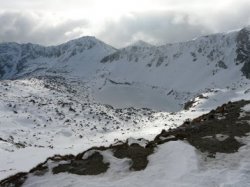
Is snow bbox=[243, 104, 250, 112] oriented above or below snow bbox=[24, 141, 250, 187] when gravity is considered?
above

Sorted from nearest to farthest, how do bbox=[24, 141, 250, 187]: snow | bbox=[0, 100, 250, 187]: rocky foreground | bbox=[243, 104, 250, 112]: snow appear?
bbox=[24, 141, 250, 187]: snow → bbox=[0, 100, 250, 187]: rocky foreground → bbox=[243, 104, 250, 112]: snow

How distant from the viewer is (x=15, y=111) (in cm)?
12019

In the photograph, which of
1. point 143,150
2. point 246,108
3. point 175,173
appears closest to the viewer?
point 175,173

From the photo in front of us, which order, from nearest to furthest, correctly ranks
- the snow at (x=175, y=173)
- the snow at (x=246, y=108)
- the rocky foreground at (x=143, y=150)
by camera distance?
1. the snow at (x=175, y=173)
2. the rocky foreground at (x=143, y=150)
3. the snow at (x=246, y=108)

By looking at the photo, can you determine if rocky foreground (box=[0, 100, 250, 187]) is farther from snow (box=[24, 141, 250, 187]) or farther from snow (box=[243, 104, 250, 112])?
snow (box=[243, 104, 250, 112])

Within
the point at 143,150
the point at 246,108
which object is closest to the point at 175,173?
the point at 143,150

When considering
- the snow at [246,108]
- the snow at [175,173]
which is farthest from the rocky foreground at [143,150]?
the snow at [246,108]

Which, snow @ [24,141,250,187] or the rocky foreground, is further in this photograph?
the rocky foreground

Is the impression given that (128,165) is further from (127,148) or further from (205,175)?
(205,175)

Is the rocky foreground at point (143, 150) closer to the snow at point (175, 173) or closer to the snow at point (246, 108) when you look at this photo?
the snow at point (175, 173)

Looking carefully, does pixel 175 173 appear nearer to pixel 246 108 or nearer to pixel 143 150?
pixel 143 150

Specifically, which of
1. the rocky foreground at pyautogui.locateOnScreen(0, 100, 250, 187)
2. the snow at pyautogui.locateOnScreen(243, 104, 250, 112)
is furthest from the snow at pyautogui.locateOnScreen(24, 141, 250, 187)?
the snow at pyautogui.locateOnScreen(243, 104, 250, 112)

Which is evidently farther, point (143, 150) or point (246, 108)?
point (246, 108)

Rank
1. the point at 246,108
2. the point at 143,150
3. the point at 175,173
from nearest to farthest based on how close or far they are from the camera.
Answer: the point at 175,173 < the point at 143,150 < the point at 246,108
